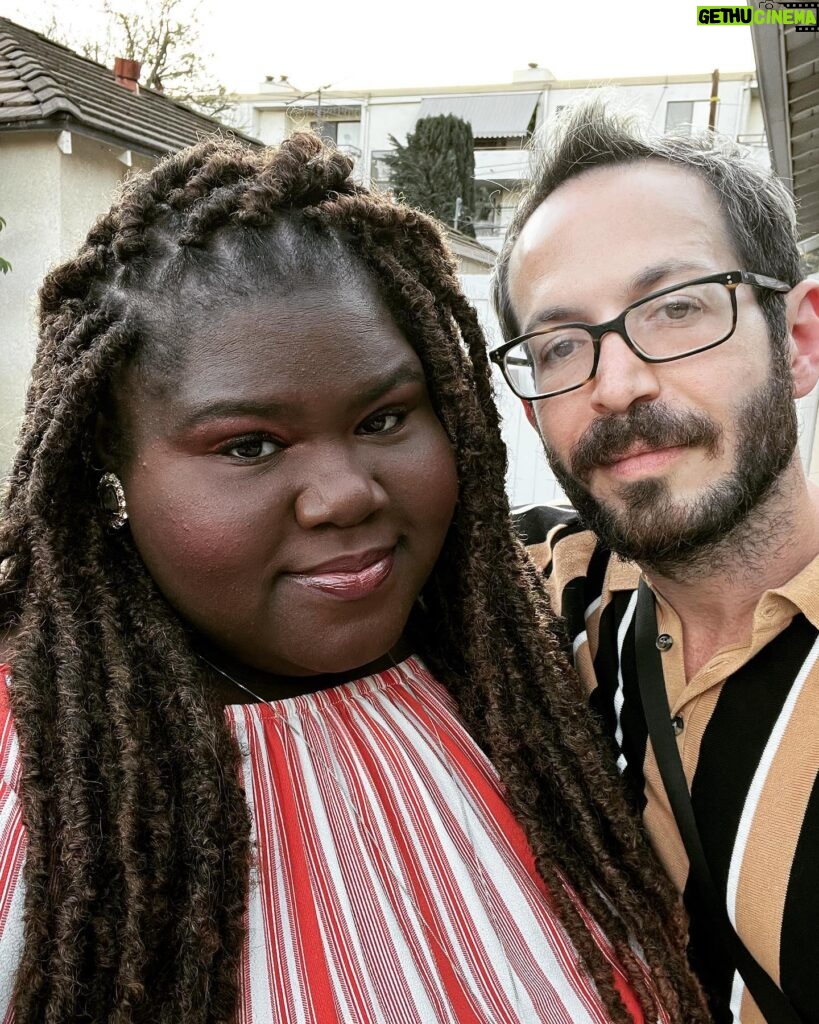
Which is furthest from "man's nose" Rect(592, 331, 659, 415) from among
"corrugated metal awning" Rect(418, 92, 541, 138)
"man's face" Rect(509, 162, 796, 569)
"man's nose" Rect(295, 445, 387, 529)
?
"corrugated metal awning" Rect(418, 92, 541, 138)

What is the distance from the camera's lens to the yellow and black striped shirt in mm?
1566

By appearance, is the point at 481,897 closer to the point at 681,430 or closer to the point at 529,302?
A: the point at 681,430

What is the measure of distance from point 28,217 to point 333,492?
8.02m

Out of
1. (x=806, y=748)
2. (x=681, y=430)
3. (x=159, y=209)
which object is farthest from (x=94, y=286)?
(x=806, y=748)

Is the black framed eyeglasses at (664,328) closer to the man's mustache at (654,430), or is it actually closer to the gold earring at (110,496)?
the man's mustache at (654,430)

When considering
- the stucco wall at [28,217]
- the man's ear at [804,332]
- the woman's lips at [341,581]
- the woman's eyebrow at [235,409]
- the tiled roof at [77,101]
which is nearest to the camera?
the woman's eyebrow at [235,409]

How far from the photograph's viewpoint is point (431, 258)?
1766 mm

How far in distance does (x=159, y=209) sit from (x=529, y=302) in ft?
2.89

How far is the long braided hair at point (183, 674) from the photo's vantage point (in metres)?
1.26

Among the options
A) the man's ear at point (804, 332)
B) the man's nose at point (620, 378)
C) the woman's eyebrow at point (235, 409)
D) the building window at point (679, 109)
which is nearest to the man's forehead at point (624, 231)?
the man's nose at point (620, 378)

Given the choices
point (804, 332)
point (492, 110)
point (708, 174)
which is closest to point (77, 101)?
point (708, 174)

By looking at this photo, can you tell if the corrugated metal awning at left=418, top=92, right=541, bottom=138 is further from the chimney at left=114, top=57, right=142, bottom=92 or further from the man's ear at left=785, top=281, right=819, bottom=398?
the man's ear at left=785, top=281, right=819, bottom=398

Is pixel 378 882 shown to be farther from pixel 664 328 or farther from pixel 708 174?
pixel 708 174

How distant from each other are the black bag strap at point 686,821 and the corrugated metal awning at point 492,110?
28.1 m
